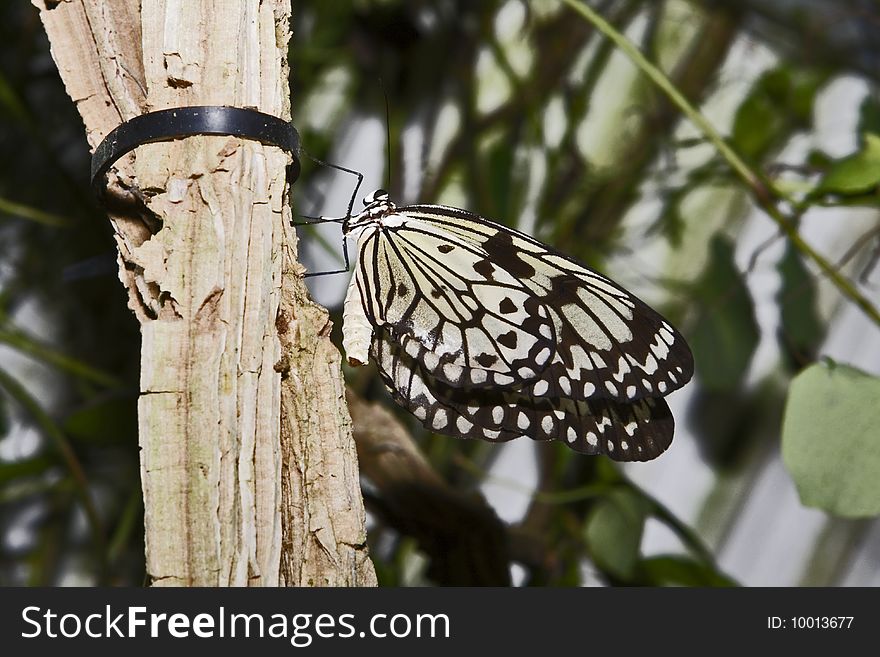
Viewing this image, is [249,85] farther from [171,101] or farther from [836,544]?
[836,544]

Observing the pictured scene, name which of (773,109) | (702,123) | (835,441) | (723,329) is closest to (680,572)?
(723,329)

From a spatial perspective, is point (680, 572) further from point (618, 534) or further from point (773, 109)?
point (773, 109)

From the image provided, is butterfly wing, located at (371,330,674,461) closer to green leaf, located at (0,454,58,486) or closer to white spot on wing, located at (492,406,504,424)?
white spot on wing, located at (492,406,504,424)

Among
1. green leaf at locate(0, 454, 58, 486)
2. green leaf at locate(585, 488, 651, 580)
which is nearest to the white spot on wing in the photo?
green leaf at locate(585, 488, 651, 580)

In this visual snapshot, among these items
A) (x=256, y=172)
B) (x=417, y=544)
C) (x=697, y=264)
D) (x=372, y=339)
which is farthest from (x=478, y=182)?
(x=256, y=172)

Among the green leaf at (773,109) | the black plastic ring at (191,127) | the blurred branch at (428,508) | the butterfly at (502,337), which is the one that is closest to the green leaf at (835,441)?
the butterfly at (502,337)

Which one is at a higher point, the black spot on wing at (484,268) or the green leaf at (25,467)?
the green leaf at (25,467)

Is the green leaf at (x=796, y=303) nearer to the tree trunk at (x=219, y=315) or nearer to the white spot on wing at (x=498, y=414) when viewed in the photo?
the white spot on wing at (x=498, y=414)
